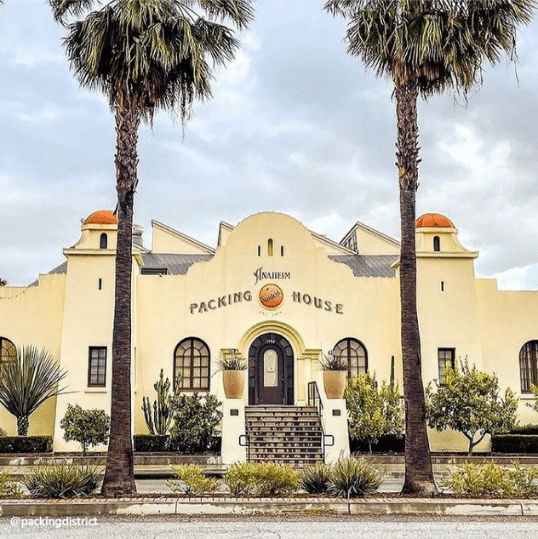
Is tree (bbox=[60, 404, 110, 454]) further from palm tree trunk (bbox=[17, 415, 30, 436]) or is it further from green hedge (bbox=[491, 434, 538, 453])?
green hedge (bbox=[491, 434, 538, 453])

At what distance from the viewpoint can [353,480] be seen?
13.2m

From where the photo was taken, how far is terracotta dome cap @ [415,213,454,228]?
1030 inches

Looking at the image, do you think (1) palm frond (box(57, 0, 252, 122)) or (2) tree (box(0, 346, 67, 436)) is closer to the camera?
(1) palm frond (box(57, 0, 252, 122))

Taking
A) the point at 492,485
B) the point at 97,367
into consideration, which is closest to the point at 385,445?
the point at 97,367

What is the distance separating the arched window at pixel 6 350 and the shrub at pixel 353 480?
1501 cm

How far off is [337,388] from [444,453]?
456 cm

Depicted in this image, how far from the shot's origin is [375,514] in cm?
1225

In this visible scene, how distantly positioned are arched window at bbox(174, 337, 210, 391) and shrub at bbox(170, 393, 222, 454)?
2.73 m

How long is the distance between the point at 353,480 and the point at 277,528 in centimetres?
271

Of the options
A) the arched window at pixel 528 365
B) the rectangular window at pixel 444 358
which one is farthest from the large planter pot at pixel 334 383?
the arched window at pixel 528 365

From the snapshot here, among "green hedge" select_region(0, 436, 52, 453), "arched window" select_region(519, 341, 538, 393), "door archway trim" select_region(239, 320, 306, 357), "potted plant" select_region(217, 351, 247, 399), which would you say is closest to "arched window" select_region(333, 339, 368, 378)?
"door archway trim" select_region(239, 320, 306, 357)

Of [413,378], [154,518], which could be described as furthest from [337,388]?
[154,518]

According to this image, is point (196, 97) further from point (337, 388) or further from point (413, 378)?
point (337, 388)
